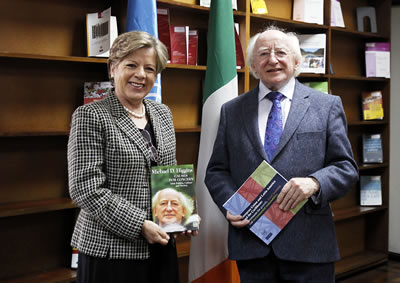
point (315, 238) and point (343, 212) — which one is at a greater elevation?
point (315, 238)

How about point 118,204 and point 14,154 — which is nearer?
point 118,204

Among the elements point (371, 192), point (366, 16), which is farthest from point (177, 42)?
point (371, 192)

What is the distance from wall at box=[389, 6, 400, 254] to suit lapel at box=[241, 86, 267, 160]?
3.09 metres

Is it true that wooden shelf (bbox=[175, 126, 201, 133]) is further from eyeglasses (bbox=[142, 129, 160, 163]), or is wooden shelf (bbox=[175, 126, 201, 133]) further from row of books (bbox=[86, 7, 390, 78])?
eyeglasses (bbox=[142, 129, 160, 163])

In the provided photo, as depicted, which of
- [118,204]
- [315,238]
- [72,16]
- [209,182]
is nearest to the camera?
[118,204]

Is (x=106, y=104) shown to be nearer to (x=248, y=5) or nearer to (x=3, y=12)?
(x=3, y=12)

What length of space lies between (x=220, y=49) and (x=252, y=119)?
2.57 ft

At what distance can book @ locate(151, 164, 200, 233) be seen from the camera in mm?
1805

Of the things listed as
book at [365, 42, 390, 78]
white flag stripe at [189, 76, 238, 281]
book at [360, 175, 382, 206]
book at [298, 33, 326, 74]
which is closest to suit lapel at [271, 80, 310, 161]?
white flag stripe at [189, 76, 238, 281]

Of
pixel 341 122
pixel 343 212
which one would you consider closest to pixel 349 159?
pixel 341 122

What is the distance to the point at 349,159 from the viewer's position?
6.66 ft

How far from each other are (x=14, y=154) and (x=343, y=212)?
9.87ft

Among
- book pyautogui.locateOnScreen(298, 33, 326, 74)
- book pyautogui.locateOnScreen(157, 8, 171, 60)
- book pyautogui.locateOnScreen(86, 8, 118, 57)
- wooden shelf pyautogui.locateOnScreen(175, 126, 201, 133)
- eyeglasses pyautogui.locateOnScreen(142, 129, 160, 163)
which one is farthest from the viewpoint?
book pyautogui.locateOnScreen(298, 33, 326, 74)

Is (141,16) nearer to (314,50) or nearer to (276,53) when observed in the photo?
(276,53)
